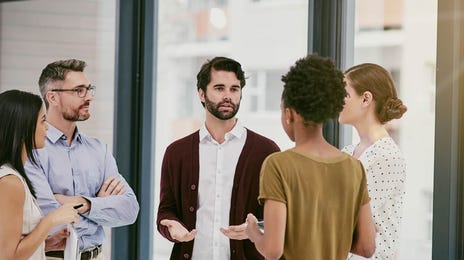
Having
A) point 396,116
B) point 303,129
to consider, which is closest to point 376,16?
point 396,116

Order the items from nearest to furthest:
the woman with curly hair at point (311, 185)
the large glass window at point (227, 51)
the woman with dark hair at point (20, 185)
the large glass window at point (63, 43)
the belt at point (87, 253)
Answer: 1. the woman with curly hair at point (311, 185)
2. the woman with dark hair at point (20, 185)
3. the belt at point (87, 253)
4. the large glass window at point (227, 51)
5. the large glass window at point (63, 43)

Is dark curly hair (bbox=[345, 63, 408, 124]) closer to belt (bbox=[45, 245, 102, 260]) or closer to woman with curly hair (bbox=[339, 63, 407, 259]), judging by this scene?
woman with curly hair (bbox=[339, 63, 407, 259])

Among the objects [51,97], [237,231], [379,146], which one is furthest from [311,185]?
[51,97]

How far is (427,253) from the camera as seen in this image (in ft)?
10.1

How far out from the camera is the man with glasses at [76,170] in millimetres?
3113

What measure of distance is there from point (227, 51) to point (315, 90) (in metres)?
1.77

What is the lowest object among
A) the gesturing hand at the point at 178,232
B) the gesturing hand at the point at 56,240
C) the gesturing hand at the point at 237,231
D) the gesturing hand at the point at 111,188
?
the gesturing hand at the point at 56,240

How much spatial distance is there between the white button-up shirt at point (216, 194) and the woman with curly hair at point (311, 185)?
0.70 metres

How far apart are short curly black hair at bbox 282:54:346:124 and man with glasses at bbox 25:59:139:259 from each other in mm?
1283

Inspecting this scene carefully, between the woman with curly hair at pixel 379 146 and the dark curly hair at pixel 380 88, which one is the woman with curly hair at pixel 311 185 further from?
the dark curly hair at pixel 380 88

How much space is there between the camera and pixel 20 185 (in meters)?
2.61

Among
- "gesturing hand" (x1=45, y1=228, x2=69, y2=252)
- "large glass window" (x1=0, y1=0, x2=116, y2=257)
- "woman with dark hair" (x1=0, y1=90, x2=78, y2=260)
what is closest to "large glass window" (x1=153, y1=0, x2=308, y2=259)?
"large glass window" (x1=0, y1=0, x2=116, y2=257)

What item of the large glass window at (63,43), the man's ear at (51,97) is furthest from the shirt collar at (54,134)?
the large glass window at (63,43)

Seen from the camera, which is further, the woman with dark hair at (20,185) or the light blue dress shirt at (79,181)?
the light blue dress shirt at (79,181)
